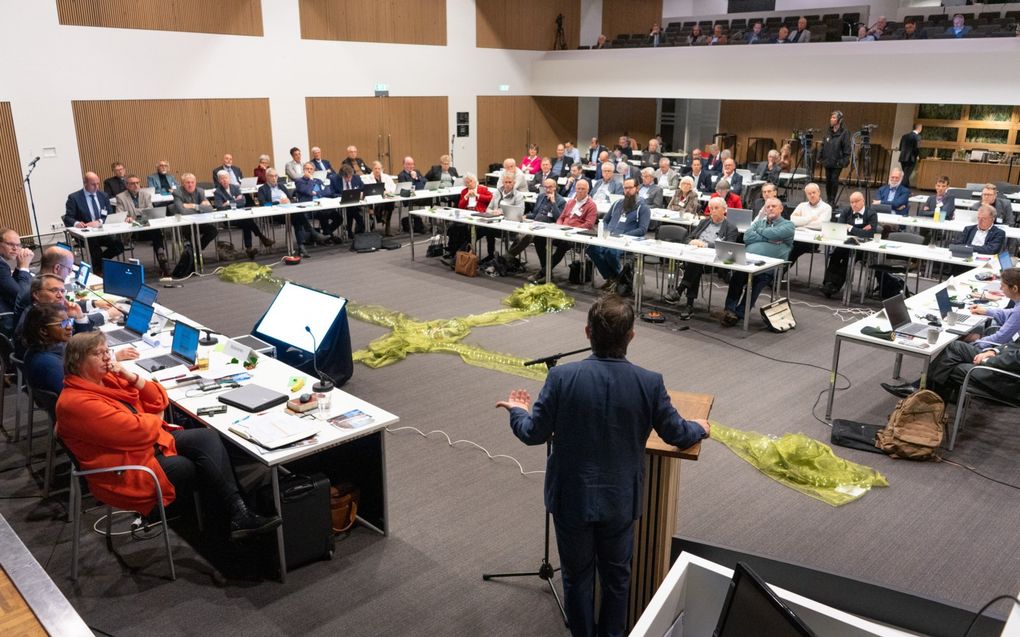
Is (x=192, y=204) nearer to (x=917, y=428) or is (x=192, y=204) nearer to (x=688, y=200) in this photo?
(x=688, y=200)

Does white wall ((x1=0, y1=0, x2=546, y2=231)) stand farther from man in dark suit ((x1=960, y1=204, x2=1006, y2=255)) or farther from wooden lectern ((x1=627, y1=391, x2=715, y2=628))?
wooden lectern ((x1=627, y1=391, x2=715, y2=628))

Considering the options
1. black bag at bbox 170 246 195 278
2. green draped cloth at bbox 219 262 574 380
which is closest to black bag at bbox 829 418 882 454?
green draped cloth at bbox 219 262 574 380

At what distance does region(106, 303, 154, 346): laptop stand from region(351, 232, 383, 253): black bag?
628cm

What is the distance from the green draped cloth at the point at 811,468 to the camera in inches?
185

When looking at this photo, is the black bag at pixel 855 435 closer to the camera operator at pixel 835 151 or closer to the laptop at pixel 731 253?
the laptop at pixel 731 253

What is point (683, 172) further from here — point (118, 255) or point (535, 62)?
point (118, 255)

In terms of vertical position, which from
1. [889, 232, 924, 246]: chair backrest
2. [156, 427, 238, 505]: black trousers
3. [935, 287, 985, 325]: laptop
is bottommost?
[156, 427, 238, 505]: black trousers

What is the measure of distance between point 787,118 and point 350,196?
12335mm

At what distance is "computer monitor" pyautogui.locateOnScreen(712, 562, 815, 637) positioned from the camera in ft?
5.36

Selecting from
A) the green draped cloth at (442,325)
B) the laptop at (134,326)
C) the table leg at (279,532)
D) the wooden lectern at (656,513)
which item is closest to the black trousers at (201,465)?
the table leg at (279,532)

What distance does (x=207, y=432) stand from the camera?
3.94 m

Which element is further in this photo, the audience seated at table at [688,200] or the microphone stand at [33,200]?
the microphone stand at [33,200]

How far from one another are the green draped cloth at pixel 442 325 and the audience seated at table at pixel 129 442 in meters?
2.93

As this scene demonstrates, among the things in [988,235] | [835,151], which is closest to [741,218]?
[988,235]
